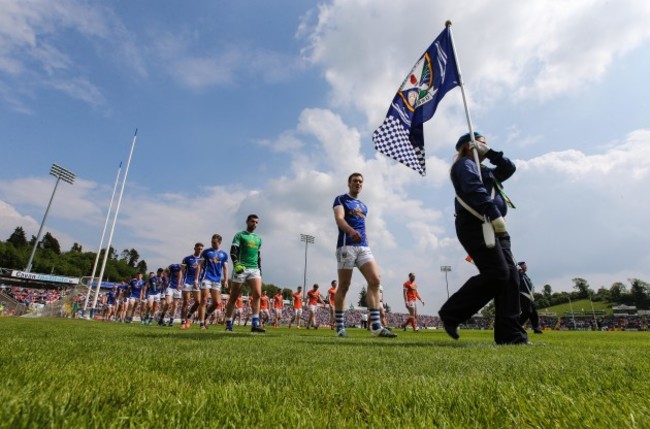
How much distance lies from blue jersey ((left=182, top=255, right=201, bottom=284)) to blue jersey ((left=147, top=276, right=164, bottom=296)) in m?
5.53

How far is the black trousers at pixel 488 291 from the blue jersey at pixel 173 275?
41.2 ft

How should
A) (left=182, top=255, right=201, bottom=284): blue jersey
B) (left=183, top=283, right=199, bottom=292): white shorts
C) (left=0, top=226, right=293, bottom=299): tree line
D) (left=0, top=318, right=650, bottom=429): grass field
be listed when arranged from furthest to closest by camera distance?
(left=0, top=226, right=293, bottom=299): tree line, (left=182, top=255, right=201, bottom=284): blue jersey, (left=183, top=283, right=199, bottom=292): white shorts, (left=0, top=318, right=650, bottom=429): grass field

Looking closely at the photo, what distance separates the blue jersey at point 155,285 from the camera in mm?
17522

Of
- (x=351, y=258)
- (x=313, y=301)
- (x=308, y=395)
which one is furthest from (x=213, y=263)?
(x=313, y=301)

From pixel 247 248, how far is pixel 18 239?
15464 cm

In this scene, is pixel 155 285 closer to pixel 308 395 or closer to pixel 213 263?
pixel 213 263

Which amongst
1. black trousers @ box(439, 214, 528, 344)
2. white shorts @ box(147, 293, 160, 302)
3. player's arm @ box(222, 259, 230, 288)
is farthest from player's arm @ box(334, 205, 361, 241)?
white shorts @ box(147, 293, 160, 302)

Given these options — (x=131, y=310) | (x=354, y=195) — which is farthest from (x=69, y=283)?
(x=354, y=195)

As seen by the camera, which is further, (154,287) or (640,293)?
(640,293)

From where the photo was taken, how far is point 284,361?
2.50 m

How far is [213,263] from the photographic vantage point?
1082 cm

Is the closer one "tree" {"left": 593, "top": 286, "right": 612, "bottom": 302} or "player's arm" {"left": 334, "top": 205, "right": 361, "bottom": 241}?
"player's arm" {"left": 334, "top": 205, "right": 361, "bottom": 241}

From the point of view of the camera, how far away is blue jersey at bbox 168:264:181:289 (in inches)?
582

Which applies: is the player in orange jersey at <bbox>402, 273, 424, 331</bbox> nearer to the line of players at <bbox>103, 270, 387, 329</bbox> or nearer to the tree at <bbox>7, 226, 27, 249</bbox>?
the line of players at <bbox>103, 270, 387, 329</bbox>
